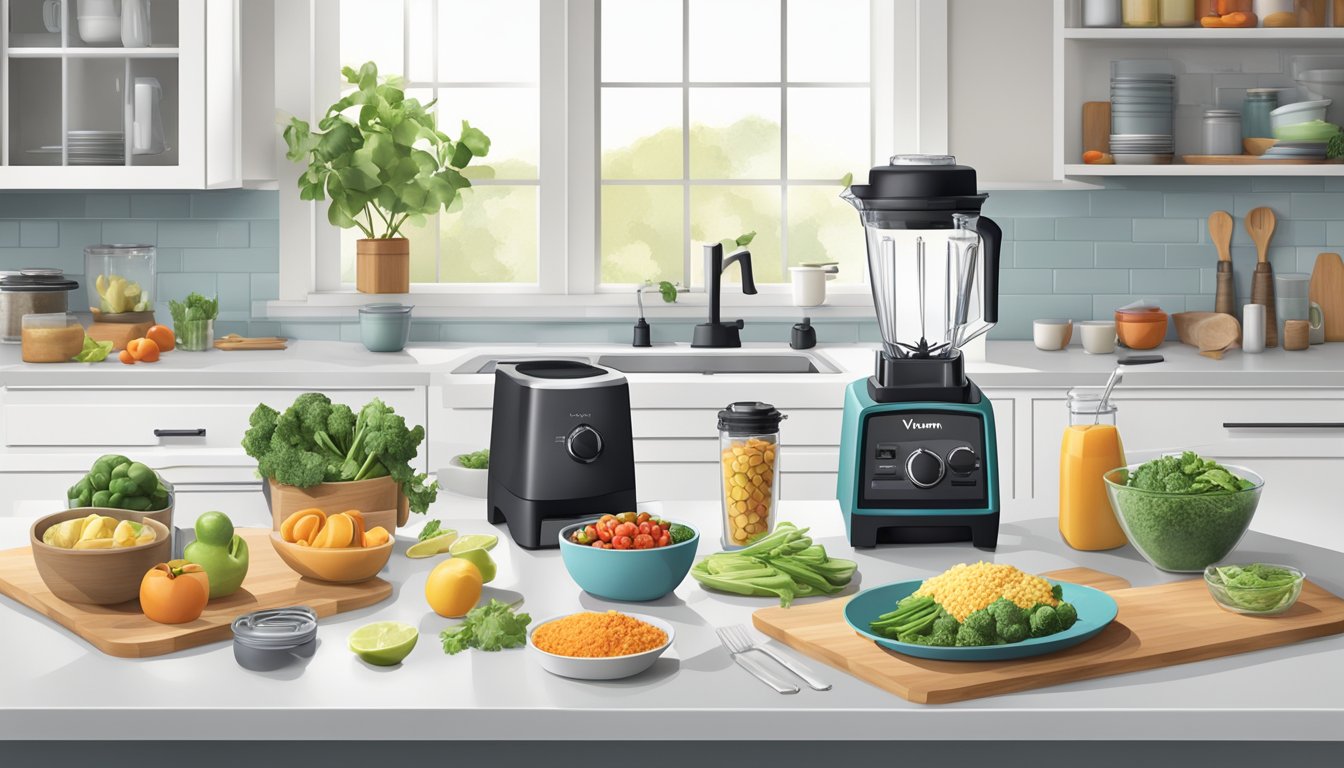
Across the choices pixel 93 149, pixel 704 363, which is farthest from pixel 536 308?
pixel 93 149

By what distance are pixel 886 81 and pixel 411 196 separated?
5.19 feet

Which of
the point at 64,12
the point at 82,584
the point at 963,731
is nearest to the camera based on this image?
the point at 963,731

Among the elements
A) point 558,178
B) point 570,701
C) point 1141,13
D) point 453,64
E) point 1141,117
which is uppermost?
point 453,64

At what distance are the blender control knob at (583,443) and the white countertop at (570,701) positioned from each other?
1.44ft

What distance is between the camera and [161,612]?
155cm

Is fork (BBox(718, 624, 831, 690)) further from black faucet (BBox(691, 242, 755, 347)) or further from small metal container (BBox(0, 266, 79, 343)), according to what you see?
small metal container (BBox(0, 266, 79, 343))

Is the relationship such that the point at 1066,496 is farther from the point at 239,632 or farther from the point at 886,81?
the point at 886,81

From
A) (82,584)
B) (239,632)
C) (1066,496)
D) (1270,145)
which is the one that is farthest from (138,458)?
(1270,145)

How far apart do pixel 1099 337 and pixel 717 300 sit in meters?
1.15

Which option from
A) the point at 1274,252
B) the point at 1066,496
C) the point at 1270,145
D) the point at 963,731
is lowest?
the point at 963,731

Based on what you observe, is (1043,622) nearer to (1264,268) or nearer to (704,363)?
(704,363)

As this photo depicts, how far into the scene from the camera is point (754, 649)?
152 cm

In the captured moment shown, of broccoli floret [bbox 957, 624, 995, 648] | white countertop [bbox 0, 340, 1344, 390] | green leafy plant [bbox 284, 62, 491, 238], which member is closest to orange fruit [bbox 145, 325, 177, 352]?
white countertop [bbox 0, 340, 1344, 390]

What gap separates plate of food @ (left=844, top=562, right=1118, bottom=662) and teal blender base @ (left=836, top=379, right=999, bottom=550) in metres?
0.36
